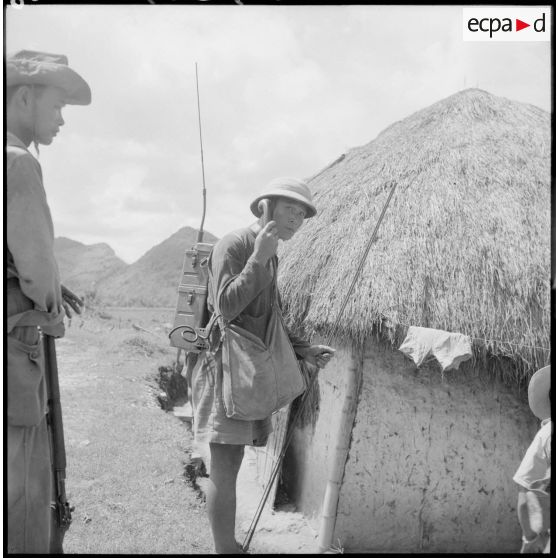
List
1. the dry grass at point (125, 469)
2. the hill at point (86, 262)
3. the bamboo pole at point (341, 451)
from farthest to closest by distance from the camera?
the hill at point (86, 262) → the bamboo pole at point (341, 451) → the dry grass at point (125, 469)

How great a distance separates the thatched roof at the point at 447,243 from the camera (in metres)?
3.83

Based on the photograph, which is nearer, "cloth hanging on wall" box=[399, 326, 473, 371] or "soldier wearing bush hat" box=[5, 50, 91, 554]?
"soldier wearing bush hat" box=[5, 50, 91, 554]

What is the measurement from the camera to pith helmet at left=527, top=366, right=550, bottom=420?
2508mm

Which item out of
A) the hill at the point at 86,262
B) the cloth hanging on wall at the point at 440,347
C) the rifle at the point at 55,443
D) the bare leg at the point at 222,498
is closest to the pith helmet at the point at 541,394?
the cloth hanging on wall at the point at 440,347

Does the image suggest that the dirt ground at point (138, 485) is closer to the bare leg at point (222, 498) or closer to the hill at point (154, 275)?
the bare leg at point (222, 498)

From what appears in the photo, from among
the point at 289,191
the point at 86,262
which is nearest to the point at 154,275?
the point at 86,262

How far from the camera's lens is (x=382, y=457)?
397cm

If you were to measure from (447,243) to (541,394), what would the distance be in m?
1.77

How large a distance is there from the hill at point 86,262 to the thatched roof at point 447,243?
56.6m

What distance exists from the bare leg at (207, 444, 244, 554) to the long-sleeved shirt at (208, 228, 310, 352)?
563mm

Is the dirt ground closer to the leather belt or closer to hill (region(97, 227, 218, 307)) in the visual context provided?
the leather belt

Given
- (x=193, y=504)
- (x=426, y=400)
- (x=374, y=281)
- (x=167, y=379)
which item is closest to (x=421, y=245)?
(x=374, y=281)

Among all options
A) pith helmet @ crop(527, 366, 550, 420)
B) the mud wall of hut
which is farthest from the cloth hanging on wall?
pith helmet @ crop(527, 366, 550, 420)

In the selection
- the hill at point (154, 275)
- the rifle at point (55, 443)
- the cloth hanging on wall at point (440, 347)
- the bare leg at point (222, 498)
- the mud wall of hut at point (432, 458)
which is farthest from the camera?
the hill at point (154, 275)
